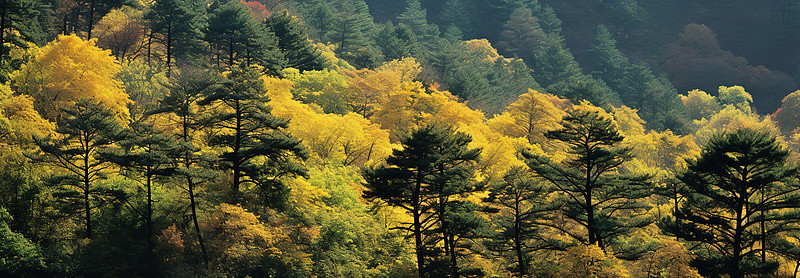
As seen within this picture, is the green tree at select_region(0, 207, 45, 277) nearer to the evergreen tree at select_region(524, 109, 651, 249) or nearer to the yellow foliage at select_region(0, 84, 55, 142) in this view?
the yellow foliage at select_region(0, 84, 55, 142)

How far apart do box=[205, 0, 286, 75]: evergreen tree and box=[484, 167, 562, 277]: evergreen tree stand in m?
31.3

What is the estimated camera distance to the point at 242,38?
66375 millimetres

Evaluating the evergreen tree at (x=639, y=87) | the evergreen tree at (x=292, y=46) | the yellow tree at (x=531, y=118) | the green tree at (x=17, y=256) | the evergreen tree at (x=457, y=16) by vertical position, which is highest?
the evergreen tree at (x=457, y=16)

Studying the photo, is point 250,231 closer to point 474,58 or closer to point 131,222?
point 131,222

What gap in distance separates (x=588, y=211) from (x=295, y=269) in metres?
18.1

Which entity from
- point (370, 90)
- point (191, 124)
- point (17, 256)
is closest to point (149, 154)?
point (191, 124)

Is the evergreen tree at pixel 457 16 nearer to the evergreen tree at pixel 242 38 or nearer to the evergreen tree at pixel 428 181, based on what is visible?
the evergreen tree at pixel 242 38

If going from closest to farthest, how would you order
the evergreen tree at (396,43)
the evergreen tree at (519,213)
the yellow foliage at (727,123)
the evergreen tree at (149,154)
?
the evergreen tree at (519,213) → the evergreen tree at (149,154) → the evergreen tree at (396,43) → the yellow foliage at (727,123)

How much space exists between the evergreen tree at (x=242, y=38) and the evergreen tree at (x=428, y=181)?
2663 centimetres

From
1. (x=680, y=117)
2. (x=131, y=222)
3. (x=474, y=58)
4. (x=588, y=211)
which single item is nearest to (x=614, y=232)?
(x=588, y=211)

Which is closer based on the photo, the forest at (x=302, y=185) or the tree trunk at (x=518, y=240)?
the forest at (x=302, y=185)

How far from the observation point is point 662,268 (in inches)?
1553

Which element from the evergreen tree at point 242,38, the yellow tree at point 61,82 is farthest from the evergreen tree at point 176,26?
the yellow tree at point 61,82

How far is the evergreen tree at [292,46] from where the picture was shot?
74312mm
